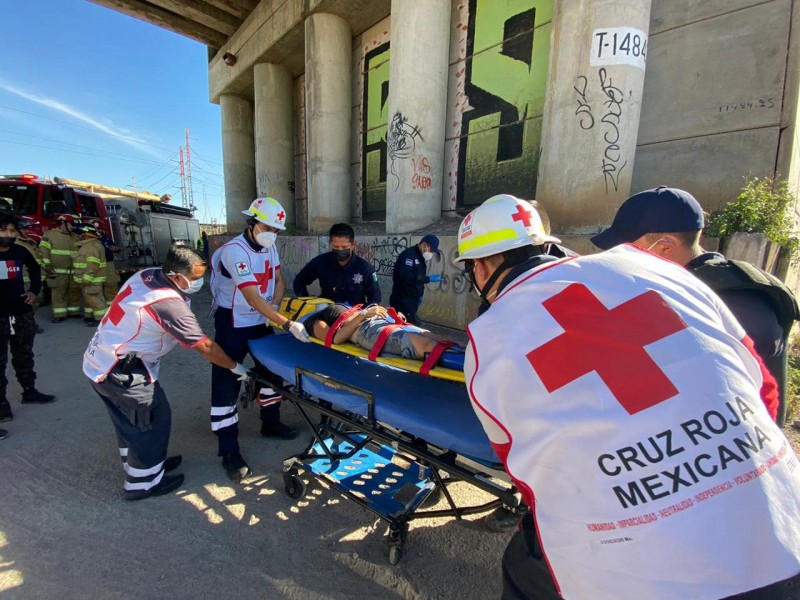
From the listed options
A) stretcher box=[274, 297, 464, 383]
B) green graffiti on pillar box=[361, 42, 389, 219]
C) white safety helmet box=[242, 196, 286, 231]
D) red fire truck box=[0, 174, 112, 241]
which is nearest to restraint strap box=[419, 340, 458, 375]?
stretcher box=[274, 297, 464, 383]

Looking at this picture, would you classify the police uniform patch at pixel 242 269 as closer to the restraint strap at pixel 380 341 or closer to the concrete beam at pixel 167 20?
→ the restraint strap at pixel 380 341

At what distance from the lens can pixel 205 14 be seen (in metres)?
12.5

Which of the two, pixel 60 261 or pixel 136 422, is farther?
pixel 60 261

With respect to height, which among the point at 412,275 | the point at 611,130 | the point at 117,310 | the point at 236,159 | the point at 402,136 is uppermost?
the point at 236,159

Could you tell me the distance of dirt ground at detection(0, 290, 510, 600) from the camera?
179cm

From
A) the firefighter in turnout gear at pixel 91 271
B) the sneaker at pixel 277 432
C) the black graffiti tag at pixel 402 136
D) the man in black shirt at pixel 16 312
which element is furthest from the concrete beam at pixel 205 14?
the sneaker at pixel 277 432

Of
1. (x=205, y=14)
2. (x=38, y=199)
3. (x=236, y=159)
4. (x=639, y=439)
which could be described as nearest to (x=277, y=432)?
(x=639, y=439)

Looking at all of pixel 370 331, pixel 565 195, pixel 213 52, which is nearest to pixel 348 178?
pixel 565 195

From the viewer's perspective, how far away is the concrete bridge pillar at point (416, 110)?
703 cm

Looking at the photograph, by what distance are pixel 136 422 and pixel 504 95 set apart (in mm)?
7708

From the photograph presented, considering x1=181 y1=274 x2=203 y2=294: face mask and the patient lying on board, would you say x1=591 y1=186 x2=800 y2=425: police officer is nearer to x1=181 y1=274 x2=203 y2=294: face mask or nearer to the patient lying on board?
the patient lying on board

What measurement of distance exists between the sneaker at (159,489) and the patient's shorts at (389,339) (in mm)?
1552

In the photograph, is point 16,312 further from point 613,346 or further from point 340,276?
point 613,346

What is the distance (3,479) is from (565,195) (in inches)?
253
